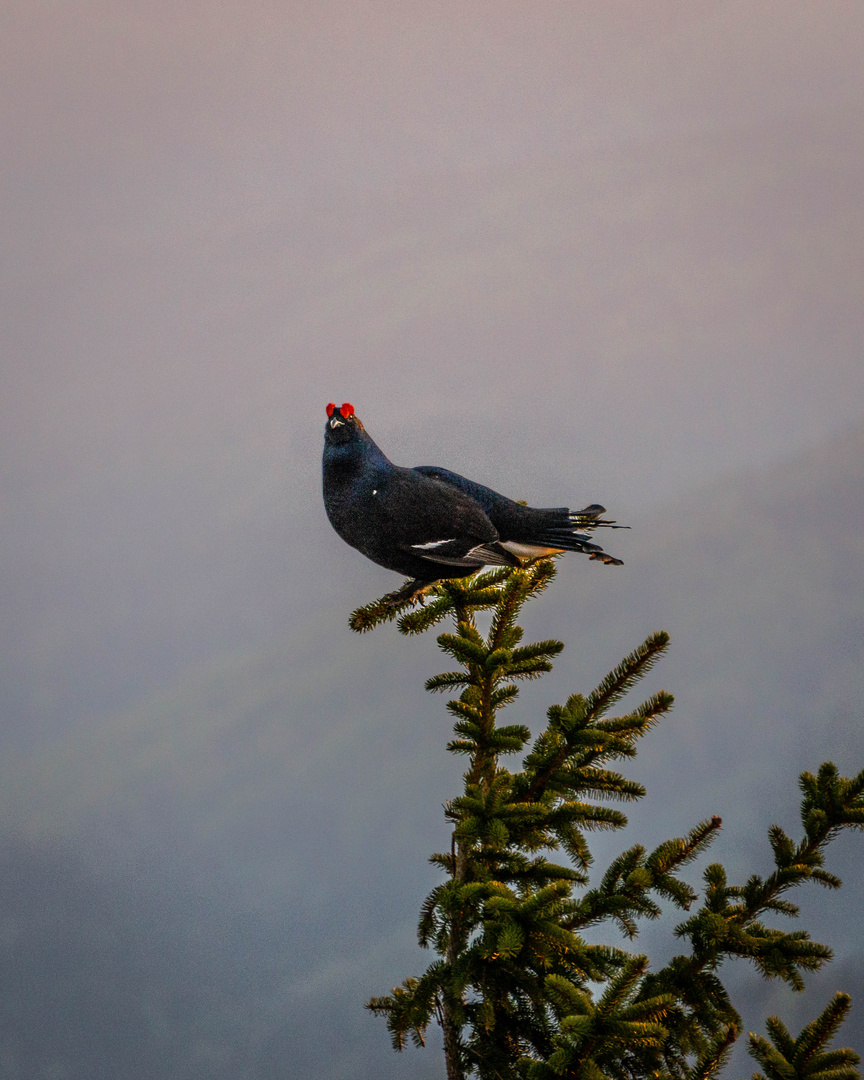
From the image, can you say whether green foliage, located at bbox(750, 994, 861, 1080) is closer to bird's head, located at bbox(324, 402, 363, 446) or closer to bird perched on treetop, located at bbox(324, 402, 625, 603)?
bird perched on treetop, located at bbox(324, 402, 625, 603)

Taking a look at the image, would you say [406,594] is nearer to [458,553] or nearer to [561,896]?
[458,553]

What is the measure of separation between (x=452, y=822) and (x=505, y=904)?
22.1 inches

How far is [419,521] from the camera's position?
2914 millimetres

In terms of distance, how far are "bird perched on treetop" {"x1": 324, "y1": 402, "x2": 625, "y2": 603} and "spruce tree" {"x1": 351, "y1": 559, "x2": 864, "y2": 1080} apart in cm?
26

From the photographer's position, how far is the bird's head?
2.97m

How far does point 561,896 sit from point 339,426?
58.6 inches

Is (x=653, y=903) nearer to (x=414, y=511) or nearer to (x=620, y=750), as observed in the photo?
(x=620, y=750)

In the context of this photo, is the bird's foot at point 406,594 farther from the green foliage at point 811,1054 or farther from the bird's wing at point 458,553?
the green foliage at point 811,1054

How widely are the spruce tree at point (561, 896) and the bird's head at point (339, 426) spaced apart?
2.25 feet

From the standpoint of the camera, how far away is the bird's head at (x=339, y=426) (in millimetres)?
2967

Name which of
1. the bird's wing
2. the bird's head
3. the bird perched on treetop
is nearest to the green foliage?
the bird perched on treetop

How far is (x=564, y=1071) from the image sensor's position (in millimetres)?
2184

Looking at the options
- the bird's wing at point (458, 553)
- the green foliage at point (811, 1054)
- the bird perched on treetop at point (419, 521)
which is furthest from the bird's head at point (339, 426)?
the green foliage at point (811, 1054)

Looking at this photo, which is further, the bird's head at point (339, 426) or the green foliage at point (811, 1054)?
the bird's head at point (339, 426)
